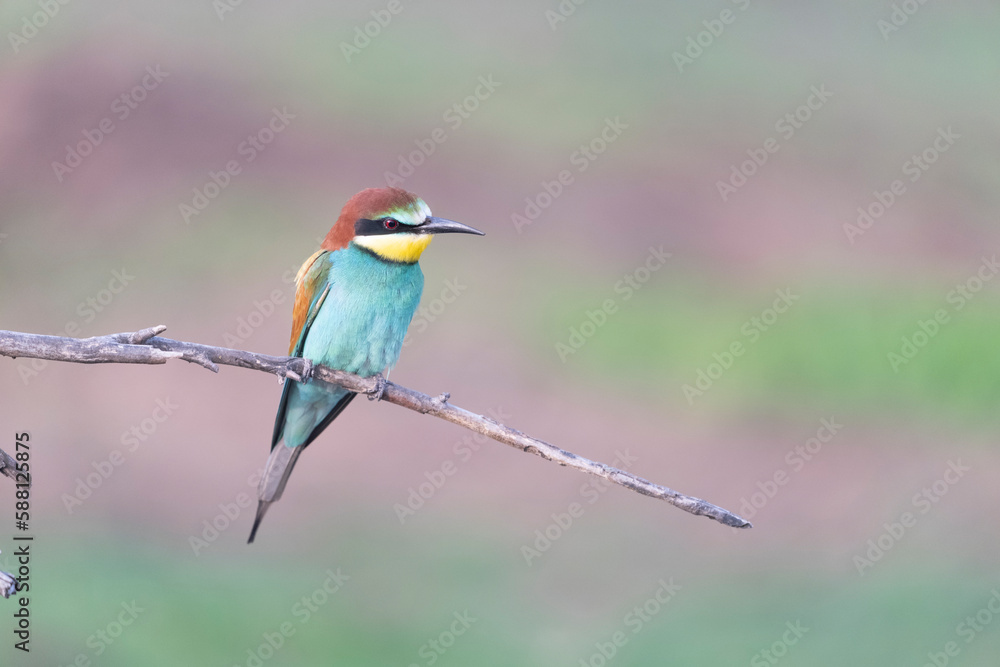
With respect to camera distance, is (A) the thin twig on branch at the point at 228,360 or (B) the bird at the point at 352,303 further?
(B) the bird at the point at 352,303

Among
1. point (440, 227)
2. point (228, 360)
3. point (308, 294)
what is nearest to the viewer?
point (228, 360)

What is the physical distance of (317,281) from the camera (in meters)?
2.75

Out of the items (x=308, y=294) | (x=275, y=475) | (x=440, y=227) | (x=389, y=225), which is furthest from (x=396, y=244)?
(x=275, y=475)

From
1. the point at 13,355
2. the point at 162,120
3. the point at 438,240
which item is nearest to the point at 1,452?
the point at 13,355

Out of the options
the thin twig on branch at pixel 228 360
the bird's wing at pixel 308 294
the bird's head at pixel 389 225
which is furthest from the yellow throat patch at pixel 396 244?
the thin twig on branch at pixel 228 360

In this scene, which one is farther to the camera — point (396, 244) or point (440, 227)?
point (396, 244)

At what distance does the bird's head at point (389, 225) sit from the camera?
250cm

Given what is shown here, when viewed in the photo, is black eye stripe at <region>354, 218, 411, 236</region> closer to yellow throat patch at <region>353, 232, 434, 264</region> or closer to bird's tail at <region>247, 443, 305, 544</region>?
yellow throat patch at <region>353, 232, 434, 264</region>

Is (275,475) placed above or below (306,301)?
below

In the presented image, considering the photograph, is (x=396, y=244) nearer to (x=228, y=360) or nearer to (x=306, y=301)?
(x=306, y=301)

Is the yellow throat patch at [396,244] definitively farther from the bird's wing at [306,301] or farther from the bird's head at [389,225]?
the bird's wing at [306,301]

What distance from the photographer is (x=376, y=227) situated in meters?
2.58

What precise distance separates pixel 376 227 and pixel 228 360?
2.69 ft

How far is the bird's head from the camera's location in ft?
8.20
